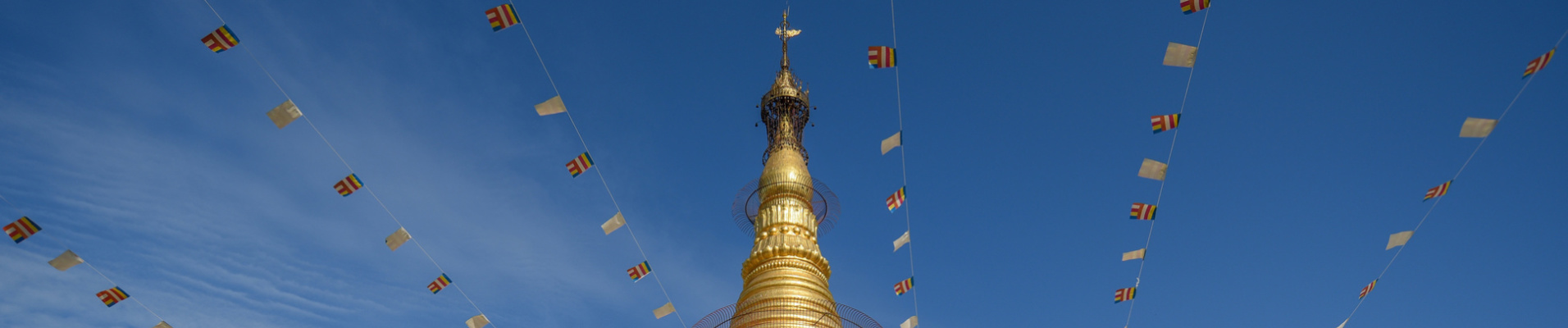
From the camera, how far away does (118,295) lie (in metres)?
17.8

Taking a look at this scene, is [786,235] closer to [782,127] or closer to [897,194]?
[897,194]

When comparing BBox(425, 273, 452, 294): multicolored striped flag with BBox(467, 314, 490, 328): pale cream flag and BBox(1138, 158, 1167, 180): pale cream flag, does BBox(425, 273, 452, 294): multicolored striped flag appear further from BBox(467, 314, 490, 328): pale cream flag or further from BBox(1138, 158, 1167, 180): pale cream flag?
BBox(1138, 158, 1167, 180): pale cream flag

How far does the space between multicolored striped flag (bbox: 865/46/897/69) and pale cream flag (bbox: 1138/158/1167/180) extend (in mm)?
5320

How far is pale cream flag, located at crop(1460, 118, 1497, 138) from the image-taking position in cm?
1488

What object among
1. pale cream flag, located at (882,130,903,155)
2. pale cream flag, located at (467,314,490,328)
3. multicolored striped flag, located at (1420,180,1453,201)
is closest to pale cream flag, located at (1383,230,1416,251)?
multicolored striped flag, located at (1420,180,1453,201)

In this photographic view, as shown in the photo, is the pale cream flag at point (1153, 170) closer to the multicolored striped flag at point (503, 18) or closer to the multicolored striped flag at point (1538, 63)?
the multicolored striped flag at point (1538, 63)

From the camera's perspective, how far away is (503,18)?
14.9 metres

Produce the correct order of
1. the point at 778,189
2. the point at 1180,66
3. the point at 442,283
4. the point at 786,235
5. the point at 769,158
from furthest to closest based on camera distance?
the point at 769,158, the point at 778,189, the point at 786,235, the point at 442,283, the point at 1180,66

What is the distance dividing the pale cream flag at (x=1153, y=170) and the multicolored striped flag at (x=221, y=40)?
15096mm

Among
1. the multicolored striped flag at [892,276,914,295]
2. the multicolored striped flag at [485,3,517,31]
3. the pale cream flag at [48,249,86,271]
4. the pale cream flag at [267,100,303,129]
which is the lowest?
the multicolored striped flag at [892,276,914,295]

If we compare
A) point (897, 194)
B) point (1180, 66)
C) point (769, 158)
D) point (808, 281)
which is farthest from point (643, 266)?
point (1180, 66)

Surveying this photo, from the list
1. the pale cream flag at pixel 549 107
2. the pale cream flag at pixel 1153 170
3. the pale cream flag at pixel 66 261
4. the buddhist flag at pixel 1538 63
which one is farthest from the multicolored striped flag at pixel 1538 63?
the pale cream flag at pixel 66 261

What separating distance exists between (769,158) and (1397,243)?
15545 mm

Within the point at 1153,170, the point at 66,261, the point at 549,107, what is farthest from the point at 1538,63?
the point at 66,261
